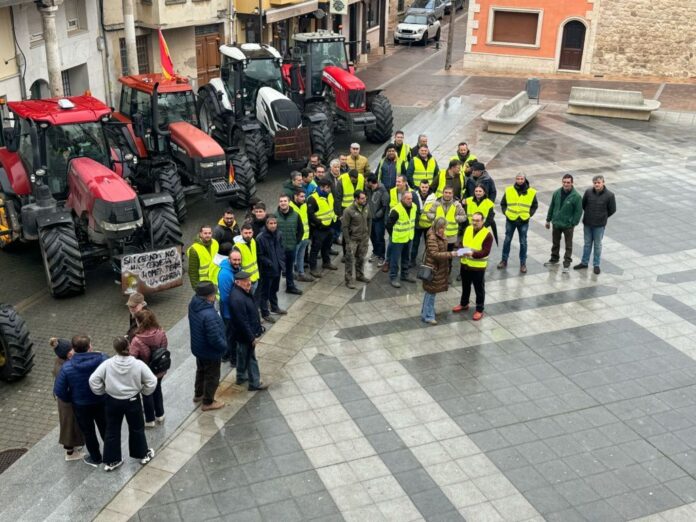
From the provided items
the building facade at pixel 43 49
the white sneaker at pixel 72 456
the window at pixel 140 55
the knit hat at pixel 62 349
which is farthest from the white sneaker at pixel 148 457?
the window at pixel 140 55

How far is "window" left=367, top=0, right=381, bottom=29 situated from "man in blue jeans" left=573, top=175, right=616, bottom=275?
26.3m

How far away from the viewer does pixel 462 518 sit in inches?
301

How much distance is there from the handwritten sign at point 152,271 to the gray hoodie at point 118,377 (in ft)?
13.4

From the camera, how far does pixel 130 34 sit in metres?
22.1

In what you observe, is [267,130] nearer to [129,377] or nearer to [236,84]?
[236,84]

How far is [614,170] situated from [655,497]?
1267 centimetres

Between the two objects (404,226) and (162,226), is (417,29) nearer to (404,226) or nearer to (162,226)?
(404,226)

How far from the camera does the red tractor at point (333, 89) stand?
66.2ft

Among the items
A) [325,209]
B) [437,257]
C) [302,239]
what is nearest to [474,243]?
[437,257]

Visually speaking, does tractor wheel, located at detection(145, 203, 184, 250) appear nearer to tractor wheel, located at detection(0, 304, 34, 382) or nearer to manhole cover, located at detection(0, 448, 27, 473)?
tractor wheel, located at detection(0, 304, 34, 382)

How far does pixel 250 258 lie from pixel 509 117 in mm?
14717

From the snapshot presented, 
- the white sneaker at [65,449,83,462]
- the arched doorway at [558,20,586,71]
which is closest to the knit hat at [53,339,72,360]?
the white sneaker at [65,449,83,462]

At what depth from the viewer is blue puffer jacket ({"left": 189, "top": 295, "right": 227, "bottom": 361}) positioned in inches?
340

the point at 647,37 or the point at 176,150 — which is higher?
the point at 647,37
